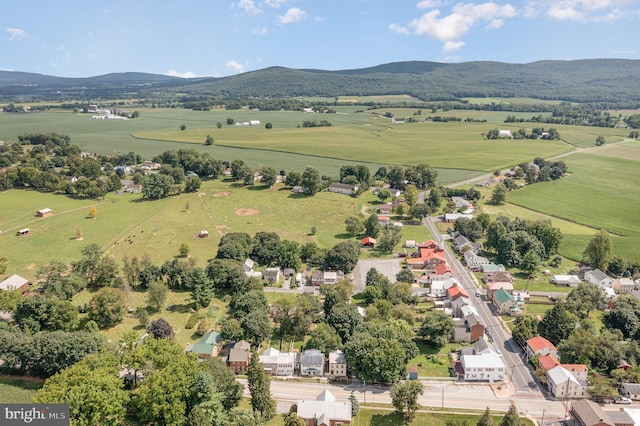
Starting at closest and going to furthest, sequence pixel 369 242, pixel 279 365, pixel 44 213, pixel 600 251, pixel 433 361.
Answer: pixel 279 365
pixel 433 361
pixel 600 251
pixel 369 242
pixel 44 213

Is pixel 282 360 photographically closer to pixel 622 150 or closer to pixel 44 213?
pixel 44 213

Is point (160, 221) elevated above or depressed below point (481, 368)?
above

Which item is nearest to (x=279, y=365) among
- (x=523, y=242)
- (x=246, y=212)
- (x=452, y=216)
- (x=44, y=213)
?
(x=523, y=242)

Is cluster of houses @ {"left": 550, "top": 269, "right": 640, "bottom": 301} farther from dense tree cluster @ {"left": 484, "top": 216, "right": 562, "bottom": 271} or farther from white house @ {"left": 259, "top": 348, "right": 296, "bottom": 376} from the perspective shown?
white house @ {"left": 259, "top": 348, "right": 296, "bottom": 376}

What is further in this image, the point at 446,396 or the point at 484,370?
the point at 484,370

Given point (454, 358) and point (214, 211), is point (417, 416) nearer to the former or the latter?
point (454, 358)

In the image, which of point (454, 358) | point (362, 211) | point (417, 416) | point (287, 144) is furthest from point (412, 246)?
point (287, 144)
